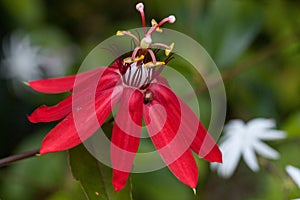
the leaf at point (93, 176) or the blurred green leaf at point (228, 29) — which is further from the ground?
the leaf at point (93, 176)

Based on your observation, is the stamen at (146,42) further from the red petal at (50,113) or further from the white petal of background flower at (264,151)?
the white petal of background flower at (264,151)

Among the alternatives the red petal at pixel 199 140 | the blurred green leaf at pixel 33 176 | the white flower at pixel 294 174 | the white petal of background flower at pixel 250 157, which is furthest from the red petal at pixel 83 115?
the blurred green leaf at pixel 33 176

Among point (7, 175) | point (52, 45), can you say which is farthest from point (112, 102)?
point (52, 45)

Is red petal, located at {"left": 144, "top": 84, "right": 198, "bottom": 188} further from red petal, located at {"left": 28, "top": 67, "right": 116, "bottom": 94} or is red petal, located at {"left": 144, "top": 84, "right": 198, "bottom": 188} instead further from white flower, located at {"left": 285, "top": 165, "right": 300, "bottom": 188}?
white flower, located at {"left": 285, "top": 165, "right": 300, "bottom": 188}

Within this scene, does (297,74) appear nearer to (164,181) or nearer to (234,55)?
(234,55)

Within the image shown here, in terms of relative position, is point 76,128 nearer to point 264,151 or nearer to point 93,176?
point 93,176

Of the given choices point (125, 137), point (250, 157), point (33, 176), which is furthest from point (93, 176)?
point (33, 176)

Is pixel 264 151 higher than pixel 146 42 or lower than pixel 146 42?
lower
